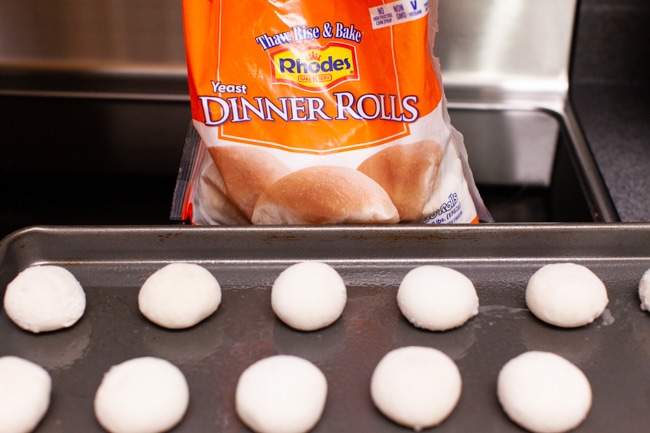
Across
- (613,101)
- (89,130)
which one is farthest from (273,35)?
(613,101)

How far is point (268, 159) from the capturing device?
102 centimetres

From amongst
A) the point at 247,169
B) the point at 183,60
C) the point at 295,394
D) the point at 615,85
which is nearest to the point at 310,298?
the point at 295,394

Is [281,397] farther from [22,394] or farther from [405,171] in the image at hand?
[405,171]

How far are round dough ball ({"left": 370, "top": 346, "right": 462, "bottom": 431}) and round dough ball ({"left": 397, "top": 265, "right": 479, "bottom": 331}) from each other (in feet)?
0.22

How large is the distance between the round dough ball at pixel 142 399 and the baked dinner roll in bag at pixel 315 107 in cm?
31

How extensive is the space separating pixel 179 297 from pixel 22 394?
0.21m

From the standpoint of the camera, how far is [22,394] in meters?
0.77

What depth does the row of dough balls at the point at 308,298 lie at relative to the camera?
34.8 inches

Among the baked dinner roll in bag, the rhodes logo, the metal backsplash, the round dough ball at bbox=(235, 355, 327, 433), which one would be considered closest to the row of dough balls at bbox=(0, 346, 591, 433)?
the round dough ball at bbox=(235, 355, 327, 433)

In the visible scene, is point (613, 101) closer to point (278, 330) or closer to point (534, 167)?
point (534, 167)

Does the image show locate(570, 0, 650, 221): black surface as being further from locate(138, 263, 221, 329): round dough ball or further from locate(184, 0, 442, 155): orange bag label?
locate(138, 263, 221, 329): round dough ball

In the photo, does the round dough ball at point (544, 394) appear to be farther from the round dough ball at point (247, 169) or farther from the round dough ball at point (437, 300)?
the round dough ball at point (247, 169)

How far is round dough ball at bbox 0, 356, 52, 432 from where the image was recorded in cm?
76

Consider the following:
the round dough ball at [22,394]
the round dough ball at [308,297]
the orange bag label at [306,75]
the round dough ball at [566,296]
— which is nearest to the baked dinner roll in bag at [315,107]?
the orange bag label at [306,75]
